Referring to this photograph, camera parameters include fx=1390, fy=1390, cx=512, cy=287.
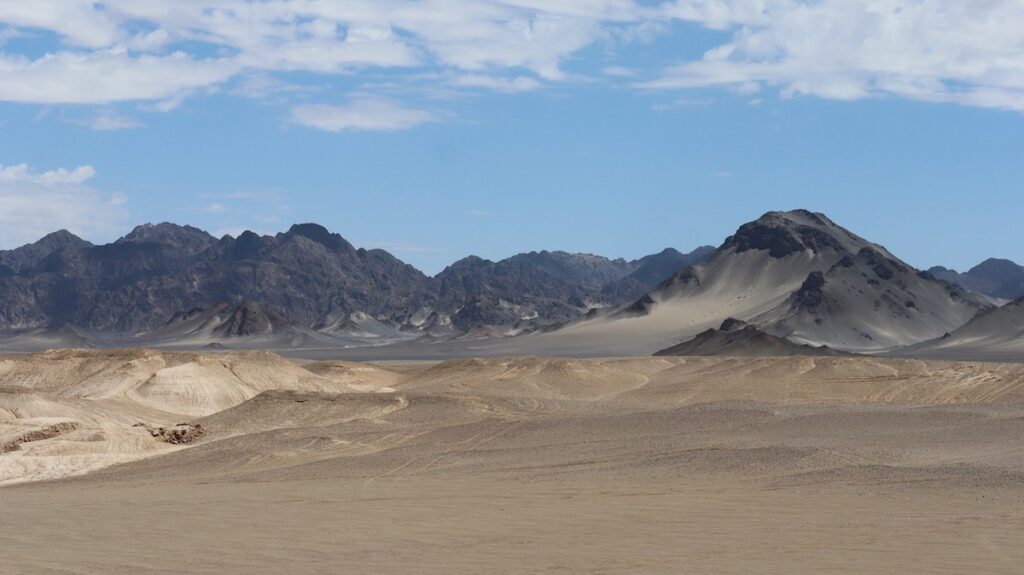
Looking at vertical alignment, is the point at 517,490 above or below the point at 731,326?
below

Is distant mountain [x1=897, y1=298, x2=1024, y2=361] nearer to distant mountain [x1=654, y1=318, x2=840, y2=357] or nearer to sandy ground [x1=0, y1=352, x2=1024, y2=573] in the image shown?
distant mountain [x1=654, y1=318, x2=840, y2=357]

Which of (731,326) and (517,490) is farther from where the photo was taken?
(731,326)

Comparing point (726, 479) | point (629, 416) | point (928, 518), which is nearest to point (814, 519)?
point (928, 518)

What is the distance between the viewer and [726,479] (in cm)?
2817

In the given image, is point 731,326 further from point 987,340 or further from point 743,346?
point 987,340

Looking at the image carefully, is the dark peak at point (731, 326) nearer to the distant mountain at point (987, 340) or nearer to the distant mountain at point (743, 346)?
the distant mountain at point (743, 346)

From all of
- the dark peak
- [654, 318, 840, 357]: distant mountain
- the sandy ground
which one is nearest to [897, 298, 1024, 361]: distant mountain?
the dark peak

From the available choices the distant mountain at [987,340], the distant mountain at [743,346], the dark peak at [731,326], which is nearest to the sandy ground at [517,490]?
the distant mountain at [743,346]

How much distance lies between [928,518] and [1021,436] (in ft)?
41.1

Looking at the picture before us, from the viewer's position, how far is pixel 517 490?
91.1 feet

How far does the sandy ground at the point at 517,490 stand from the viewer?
19297mm

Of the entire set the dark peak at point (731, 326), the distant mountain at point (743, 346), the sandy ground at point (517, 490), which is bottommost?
the sandy ground at point (517, 490)

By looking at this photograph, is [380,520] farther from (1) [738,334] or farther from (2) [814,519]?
(1) [738,334]

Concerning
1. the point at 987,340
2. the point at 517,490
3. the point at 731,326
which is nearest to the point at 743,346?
the point at 731,326
